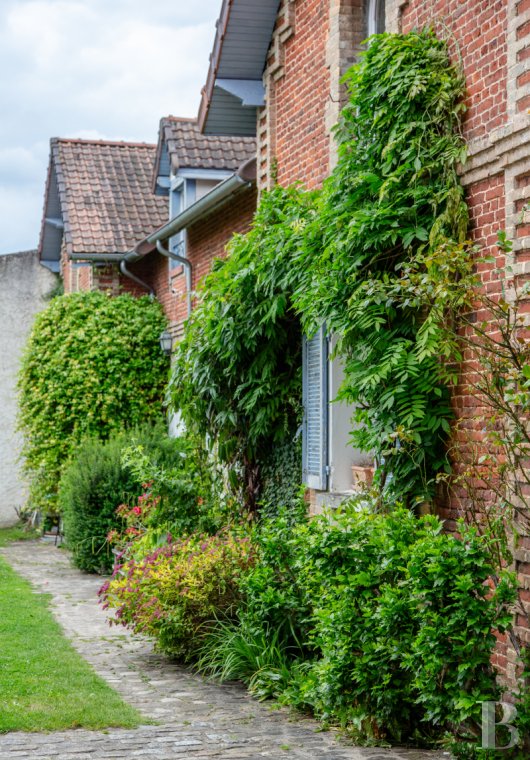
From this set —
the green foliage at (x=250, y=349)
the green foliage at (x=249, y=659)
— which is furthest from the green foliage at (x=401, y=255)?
the green foliage at (x=249, y=659)

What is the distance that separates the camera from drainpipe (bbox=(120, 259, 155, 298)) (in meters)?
19.0

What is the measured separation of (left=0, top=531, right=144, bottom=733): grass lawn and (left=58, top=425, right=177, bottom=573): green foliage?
3920 mm

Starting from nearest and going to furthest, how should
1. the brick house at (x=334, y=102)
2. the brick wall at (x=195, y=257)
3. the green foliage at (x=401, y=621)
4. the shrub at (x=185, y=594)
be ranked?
1. the green foliage at (x=401, y=621)
2. the brick house at (x=334, y=102)
3. the shrub at (x=185, y=594)
4. the brick wall at (x=195, y=257)

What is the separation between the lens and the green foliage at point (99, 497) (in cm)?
1512

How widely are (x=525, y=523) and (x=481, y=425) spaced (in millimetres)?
804

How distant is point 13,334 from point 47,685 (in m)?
15.7

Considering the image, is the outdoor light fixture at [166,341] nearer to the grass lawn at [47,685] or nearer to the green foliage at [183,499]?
the green foliage at [183,499]

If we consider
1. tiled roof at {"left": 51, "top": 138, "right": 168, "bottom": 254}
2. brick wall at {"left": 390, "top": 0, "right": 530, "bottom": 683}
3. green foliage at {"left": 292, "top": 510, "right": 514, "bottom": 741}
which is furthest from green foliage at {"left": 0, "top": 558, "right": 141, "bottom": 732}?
tiled roof at {"left": 51, "top": 138, "right": 168, "bottom": 254}

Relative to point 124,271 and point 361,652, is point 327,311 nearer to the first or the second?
point 361,652

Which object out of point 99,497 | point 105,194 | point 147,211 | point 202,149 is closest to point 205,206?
point 202,149

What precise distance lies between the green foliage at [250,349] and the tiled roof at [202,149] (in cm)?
667

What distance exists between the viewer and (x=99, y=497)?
15250 mm

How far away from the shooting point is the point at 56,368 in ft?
58.4

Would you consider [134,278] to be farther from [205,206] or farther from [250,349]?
[250,349]
